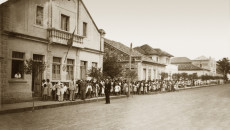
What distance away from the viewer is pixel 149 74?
46.2 m

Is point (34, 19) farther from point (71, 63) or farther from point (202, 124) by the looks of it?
point (202, 124)

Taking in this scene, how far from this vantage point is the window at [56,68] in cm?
2169

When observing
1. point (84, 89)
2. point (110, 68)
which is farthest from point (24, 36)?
point (110, 68)

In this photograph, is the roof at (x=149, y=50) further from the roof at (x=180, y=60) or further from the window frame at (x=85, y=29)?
the roof at (x=180, y=60)

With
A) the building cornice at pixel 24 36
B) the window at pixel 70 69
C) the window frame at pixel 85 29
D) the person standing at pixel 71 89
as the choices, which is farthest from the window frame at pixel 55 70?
the window frame at pixel 85 29

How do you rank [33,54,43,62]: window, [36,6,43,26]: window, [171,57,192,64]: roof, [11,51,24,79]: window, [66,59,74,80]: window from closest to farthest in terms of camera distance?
1. [11,51,24,79]: window
2. [33,54,43,62]: window
3. [36,6,43,26]: window
4. [66,59,74,80]: window
5. [171,57,192,64]: roof

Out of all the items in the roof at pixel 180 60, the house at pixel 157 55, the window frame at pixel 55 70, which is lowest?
the window frame at pixel 55 70

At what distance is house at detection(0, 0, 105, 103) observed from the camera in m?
17.1

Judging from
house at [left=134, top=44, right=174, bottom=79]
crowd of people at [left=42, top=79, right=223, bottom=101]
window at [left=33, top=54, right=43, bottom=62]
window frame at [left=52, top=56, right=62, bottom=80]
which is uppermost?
house at [left=134, top=44, right=174, bottom=79]

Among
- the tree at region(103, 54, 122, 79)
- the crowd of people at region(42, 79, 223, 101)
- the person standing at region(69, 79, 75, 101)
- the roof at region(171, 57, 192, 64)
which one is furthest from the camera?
the roof at region(171, 57, 192, 64)

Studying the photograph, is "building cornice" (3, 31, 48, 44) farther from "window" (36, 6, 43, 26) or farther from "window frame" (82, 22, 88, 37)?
"window frame" (82, 22, 88, 37)

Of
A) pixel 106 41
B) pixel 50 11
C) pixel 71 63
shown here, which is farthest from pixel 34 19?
pixel 106 41

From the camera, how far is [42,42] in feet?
66.3

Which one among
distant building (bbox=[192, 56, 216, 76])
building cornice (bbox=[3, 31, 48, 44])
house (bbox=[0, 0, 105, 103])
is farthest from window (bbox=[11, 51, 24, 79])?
distant building (bbox=[192, 56, 216, 76])
